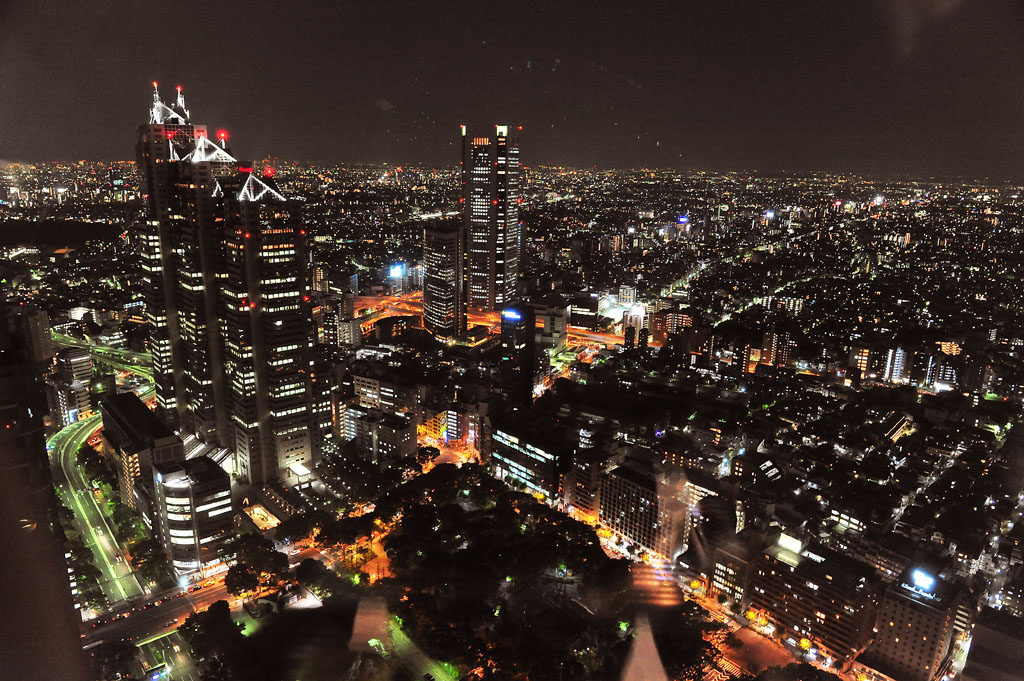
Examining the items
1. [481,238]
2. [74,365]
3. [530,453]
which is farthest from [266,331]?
[481,238]

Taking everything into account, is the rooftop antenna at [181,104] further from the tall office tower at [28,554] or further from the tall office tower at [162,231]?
the tall office tower at [28,554]

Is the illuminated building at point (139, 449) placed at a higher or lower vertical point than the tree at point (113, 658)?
higher

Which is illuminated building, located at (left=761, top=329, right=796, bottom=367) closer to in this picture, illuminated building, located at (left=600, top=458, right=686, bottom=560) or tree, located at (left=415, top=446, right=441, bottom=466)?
illuminated building, located at (left=600, top=458, right=686, bottom=560)

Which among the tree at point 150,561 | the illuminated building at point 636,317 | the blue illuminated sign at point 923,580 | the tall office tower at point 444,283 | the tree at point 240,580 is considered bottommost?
the tree at point 150,561

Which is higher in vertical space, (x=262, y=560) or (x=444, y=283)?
(x=444, y=283)

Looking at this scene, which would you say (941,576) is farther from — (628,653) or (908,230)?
(908,230)

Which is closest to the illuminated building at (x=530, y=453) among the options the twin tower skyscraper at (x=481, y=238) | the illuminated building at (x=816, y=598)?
the illuminated building at (x=816, y=598)

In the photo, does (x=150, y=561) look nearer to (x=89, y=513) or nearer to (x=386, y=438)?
(x=89, y=513)

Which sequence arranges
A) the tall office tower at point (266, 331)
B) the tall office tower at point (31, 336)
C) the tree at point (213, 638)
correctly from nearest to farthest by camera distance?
the tall office tower at point (31, 336), the tree at point (213, 638), the tall office tower at point (266, 331)
